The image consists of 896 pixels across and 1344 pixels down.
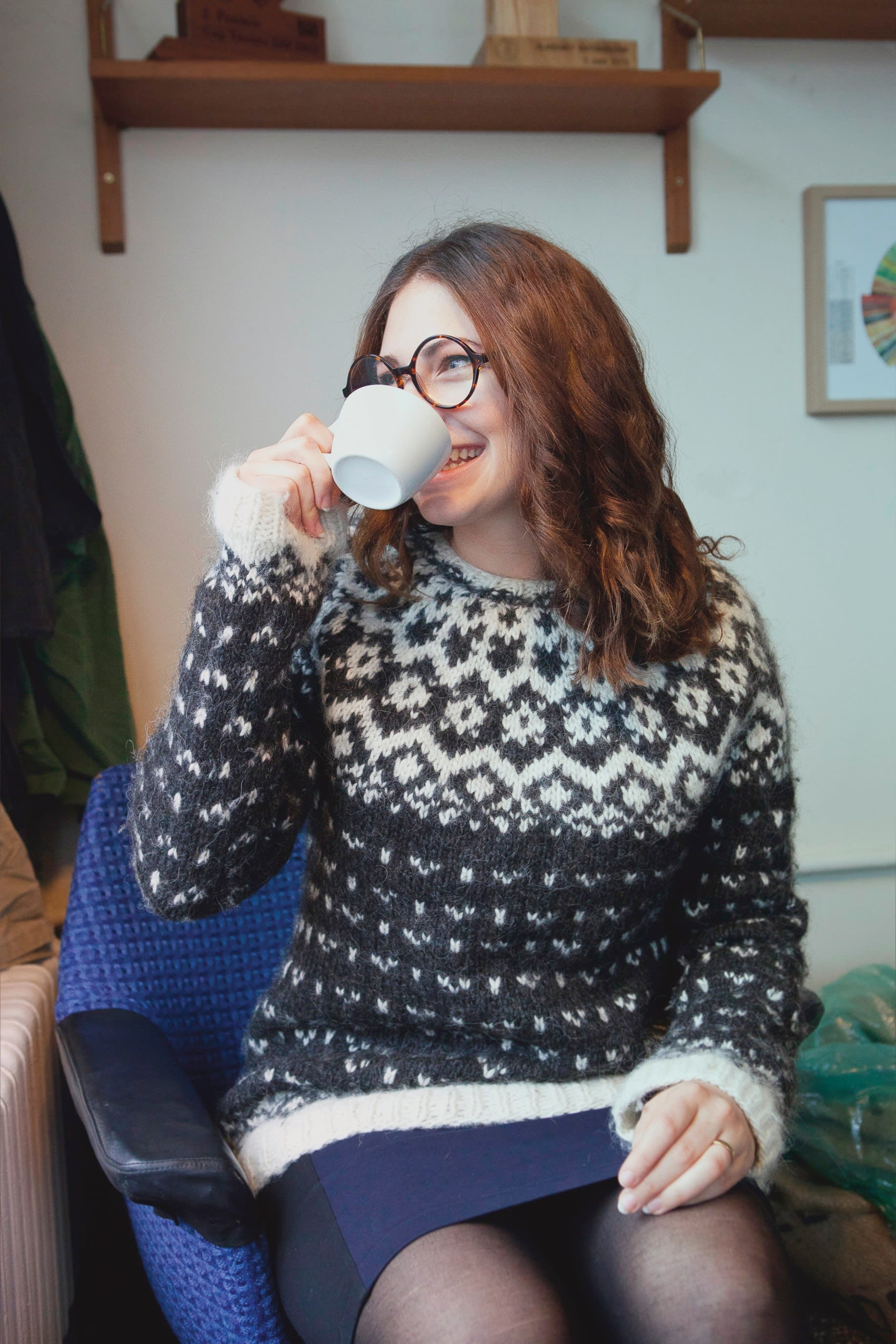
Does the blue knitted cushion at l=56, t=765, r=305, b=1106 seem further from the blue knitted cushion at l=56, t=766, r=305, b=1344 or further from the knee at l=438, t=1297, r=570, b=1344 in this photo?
the knee at l=438, t=1297, r=570, b=1344

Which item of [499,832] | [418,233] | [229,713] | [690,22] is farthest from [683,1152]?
[690,22]

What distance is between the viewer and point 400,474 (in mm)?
853

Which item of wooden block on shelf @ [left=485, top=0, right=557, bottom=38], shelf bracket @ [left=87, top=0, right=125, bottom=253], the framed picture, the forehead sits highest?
wooden block on shelf @ [left=485, top=0, right=557, bottom=38]

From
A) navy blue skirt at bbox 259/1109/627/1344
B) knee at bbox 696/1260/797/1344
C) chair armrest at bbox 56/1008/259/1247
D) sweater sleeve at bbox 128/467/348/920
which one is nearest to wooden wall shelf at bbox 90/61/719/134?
sweater sleeve at bbox 128/467/348/920

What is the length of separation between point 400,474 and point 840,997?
1415mm

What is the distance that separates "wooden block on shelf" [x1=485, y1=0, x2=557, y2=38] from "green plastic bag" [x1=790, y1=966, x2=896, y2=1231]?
5.52ft

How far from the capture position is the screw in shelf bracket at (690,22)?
191 cm

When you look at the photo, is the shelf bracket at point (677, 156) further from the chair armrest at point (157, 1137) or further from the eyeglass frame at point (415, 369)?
the chair armrest at point (157, 1137)

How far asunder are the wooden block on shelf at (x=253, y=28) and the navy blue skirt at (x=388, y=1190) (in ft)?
5.51

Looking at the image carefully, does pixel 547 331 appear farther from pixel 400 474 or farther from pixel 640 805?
pixel 640 805

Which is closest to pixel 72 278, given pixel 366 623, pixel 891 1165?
pixel 366 623

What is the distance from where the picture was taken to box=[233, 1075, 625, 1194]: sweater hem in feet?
3.08

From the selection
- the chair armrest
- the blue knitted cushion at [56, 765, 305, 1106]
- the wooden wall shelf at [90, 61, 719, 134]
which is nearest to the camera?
the chair armrest

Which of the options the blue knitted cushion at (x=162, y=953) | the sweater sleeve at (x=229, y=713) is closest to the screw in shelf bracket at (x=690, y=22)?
the sweater sleeve at (x=229, y=713)
